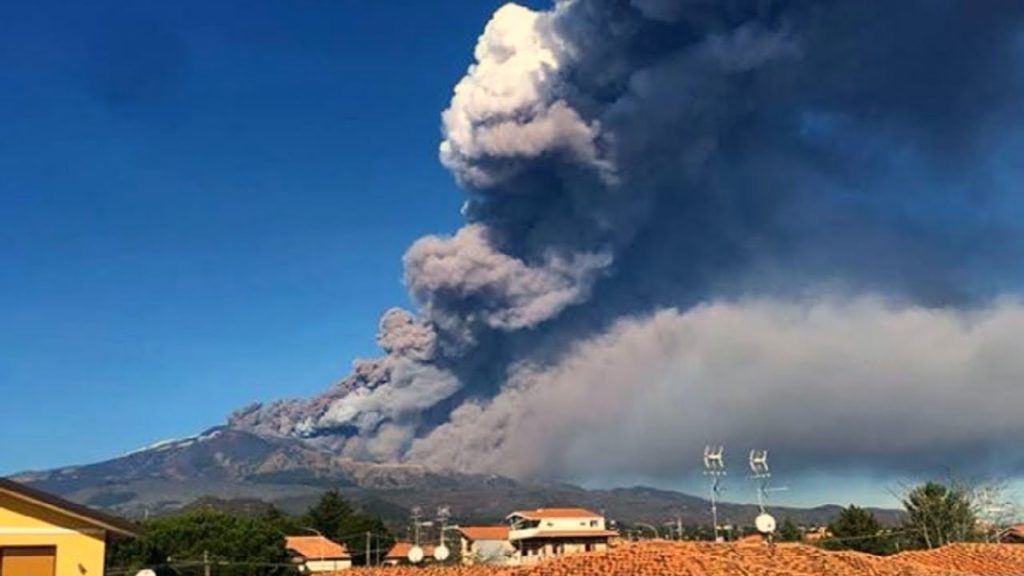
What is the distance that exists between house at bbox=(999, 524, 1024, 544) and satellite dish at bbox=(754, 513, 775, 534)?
158 feet

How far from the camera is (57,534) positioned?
21750 mm

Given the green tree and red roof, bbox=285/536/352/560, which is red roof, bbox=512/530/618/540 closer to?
red roof, bbox=285/536/352/560

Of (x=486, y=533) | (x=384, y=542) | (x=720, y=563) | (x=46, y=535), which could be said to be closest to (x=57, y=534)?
(x=46, y=535)

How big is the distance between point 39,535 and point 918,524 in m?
63.7

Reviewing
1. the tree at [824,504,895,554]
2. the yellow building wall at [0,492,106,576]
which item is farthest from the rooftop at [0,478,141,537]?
the tree at [824,504,895,554]

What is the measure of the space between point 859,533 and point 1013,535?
10773 millimetres

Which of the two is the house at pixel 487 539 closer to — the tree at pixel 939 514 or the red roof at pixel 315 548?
the red roof at pixel 315 548

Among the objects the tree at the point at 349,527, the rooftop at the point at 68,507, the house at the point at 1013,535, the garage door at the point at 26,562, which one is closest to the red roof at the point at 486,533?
the tree at the point at 349,527

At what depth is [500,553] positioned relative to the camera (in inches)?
3939

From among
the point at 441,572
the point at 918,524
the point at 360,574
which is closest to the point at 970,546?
the point at 441,572

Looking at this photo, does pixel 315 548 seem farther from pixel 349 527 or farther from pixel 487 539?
pixel 487 539

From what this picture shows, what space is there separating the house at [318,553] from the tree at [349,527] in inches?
159

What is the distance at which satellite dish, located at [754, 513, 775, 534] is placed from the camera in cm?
2450

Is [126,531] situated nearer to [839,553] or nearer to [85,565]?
[85,565]
